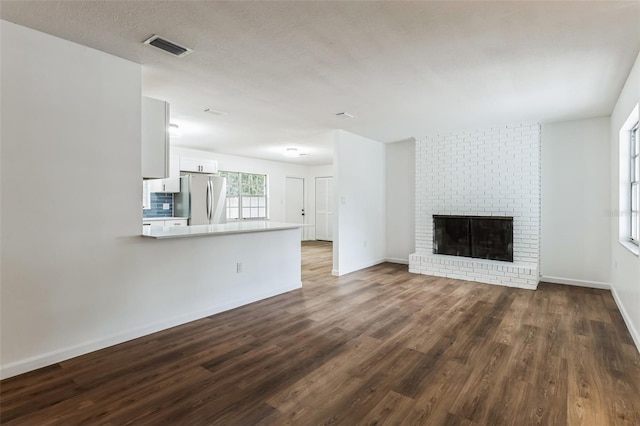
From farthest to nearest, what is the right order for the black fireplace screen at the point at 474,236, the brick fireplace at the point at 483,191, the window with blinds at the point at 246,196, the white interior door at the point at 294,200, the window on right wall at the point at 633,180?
the white interior door at the point at 294,200
the window with blinds at the point at 246,196
the black fireplace screen at the point at 474,236
the brick fireplace at the point at 483,191
the window on right wall at the point at 633,180

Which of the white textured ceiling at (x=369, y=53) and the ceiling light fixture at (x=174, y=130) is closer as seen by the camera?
the white textured ceiling at (x=369, y=53)

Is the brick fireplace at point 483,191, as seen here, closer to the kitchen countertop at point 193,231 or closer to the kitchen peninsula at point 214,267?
the kitchen peninsula at point 214,267

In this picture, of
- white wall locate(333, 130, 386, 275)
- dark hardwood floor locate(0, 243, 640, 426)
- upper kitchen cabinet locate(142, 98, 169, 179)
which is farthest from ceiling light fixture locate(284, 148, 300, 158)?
dark hardwood floor locate(0, 243, 640, 426)

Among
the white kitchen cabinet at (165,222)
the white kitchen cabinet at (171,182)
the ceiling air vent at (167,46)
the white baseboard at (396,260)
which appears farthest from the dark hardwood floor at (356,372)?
the white kitchen cabinet at (171,182)

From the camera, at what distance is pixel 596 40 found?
2.37 m

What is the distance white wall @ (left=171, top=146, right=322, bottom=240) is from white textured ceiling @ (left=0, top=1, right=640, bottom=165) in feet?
11.1

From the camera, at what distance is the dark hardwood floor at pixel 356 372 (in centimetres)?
185

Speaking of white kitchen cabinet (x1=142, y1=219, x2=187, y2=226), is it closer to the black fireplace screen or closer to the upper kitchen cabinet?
the upper kitchen cabinet

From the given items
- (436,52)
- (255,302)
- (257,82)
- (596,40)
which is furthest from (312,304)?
(596,40)

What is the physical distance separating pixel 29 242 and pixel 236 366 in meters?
1.73

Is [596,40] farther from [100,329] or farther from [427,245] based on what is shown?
[100,329]

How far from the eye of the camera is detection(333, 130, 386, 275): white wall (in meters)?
5.35


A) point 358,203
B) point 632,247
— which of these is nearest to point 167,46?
point 358,203

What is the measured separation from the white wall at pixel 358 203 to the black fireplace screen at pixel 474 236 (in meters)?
1.18
